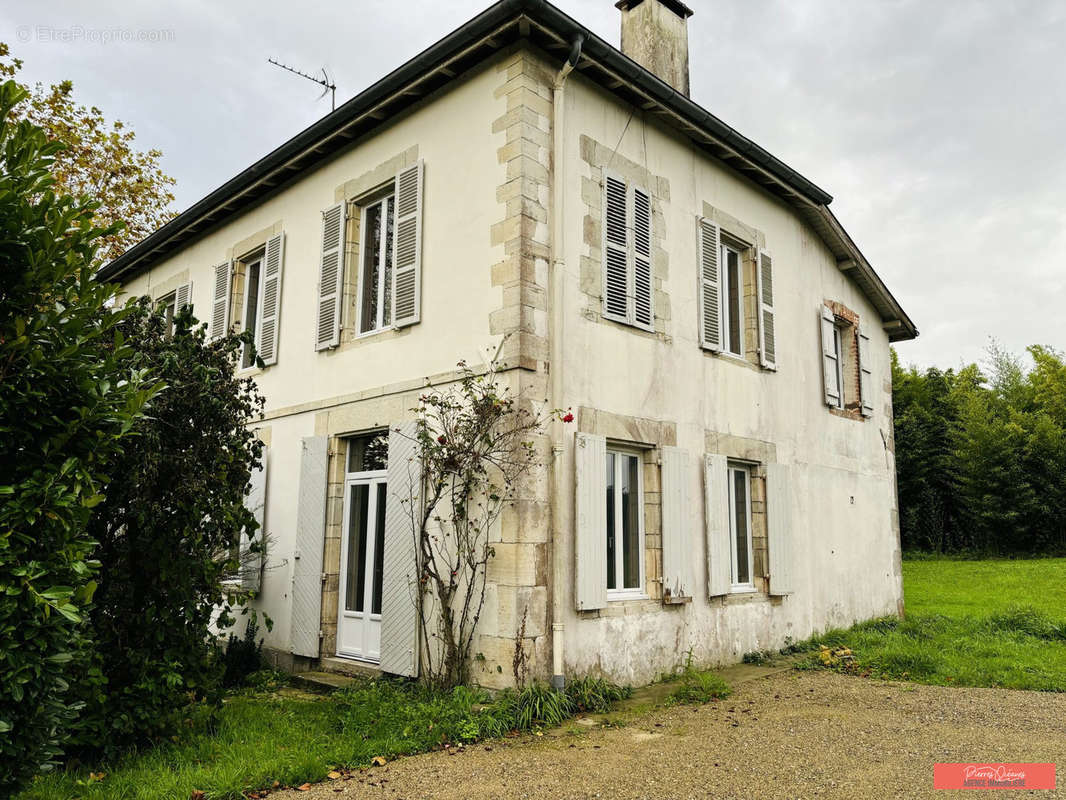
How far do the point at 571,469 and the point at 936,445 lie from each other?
21720 millimetres

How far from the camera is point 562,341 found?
6.52 metres

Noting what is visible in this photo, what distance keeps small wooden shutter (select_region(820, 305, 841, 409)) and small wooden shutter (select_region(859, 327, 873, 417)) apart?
27.4 inches

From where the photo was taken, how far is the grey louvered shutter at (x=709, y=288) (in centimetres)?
816

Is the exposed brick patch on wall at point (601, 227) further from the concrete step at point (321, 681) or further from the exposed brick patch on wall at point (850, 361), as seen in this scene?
the exposed brick patch on wall at point (850, 361)

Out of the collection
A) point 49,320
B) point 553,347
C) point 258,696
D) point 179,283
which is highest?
point 179,283

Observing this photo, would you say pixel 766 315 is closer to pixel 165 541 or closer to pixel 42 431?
pixel 165 541

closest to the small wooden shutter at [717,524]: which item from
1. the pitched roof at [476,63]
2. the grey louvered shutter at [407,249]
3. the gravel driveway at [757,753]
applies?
the gravel driveway at [757,753]

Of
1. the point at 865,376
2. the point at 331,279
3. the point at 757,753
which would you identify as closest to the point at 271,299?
the point at 331,279

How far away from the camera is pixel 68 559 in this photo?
320 cm

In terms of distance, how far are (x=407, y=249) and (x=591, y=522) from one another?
9.88 feet

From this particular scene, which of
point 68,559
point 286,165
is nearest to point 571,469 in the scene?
point 68,559

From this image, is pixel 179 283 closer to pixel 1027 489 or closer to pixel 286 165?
pixel 286 165

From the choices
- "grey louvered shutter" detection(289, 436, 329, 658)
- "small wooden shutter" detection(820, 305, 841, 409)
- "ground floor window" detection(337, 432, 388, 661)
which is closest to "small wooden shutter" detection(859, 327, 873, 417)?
"small wooden shutter" detection(820, 305, 841, 409)

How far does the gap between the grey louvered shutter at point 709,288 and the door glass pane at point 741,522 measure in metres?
1.44
